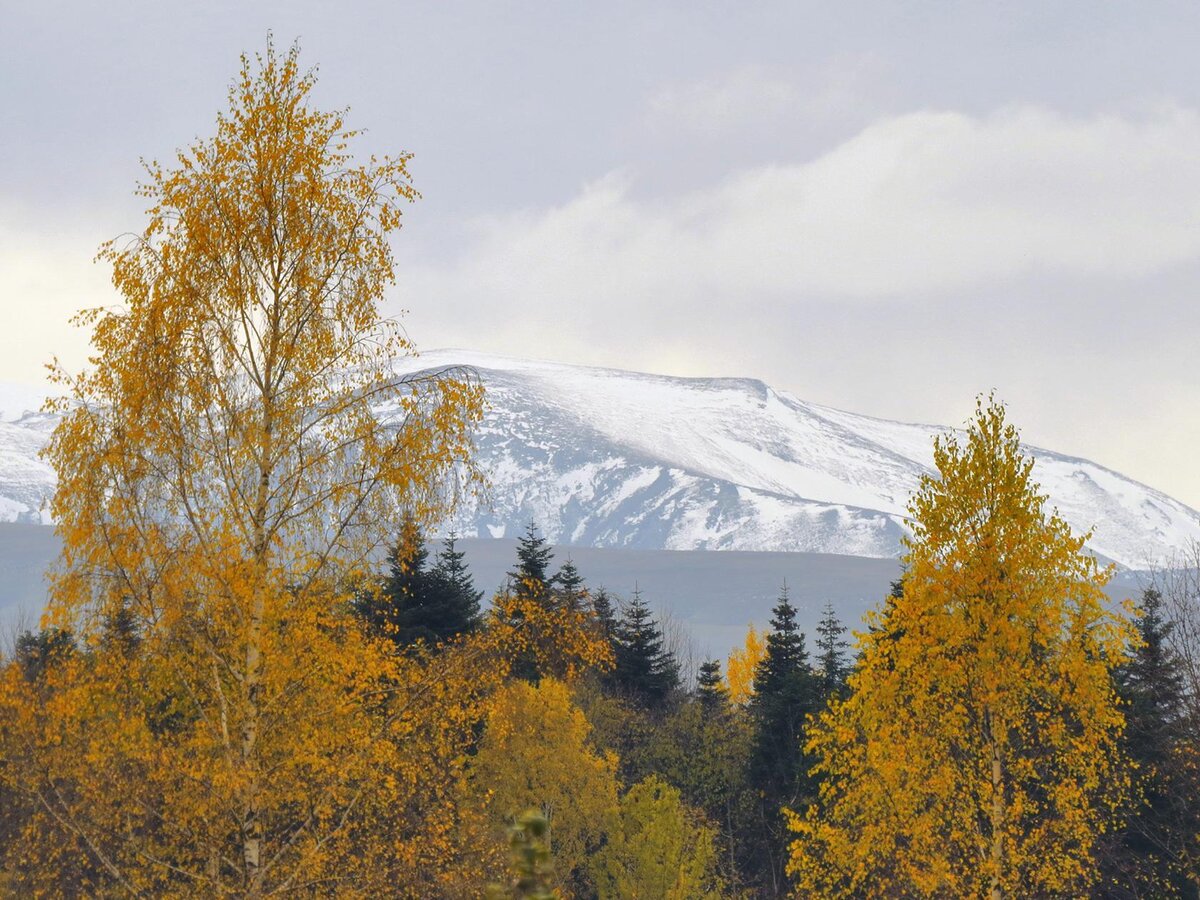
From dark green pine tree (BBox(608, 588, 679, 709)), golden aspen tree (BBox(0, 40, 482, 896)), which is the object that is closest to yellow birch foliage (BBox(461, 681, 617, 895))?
dark green pine tree (BBox(608, 588, 679, 709))

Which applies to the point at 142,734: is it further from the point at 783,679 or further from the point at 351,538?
the point at 783,679

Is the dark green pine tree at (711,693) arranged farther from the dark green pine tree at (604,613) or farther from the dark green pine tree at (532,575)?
the dark green pine tree at (604,613)

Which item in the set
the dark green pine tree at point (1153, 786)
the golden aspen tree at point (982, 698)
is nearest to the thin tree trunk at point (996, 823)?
the golden aspen tree at point (982, 698)

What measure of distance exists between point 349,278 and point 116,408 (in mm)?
3592

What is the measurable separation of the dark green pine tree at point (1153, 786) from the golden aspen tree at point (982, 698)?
353 inches

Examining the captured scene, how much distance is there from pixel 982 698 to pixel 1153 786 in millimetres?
17697

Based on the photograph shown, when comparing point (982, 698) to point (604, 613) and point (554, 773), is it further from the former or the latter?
point (554, 773)

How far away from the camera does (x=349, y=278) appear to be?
1794 cm

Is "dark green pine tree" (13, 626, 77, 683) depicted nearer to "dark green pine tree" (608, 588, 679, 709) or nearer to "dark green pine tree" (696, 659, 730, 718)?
"dark green pine tree" (608, 588, 679, 709)

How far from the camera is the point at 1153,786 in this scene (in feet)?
138

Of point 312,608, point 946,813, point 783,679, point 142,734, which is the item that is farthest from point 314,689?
point 783,679

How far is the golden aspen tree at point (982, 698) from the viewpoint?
28.3 metres

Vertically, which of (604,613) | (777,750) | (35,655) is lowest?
(777,750)

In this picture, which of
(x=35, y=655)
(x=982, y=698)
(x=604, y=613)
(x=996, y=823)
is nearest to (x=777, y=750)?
(x=996, y=823)
